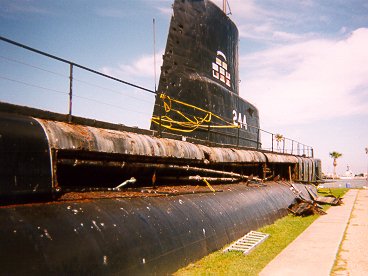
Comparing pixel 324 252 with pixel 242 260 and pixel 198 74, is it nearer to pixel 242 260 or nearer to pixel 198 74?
pixel 242 260

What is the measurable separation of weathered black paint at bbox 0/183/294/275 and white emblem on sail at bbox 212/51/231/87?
254 inches

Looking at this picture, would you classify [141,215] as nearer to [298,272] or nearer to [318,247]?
A: [298,272]

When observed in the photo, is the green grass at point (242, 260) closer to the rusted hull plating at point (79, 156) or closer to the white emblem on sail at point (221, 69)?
the rusted hull plating at point (79, 156)

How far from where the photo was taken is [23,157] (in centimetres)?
453

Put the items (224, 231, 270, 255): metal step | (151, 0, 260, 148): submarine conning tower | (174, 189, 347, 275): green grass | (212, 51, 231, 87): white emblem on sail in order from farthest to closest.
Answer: (212, 51, 231, 87): white emblem on sail, (151, 0, 260, 148): submarine conning tower, (224, 231, 270, 255): metal step, (174, 189, 347, 275): green grass

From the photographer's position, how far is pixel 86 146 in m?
5.80

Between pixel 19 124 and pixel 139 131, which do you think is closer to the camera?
pixel 19 124

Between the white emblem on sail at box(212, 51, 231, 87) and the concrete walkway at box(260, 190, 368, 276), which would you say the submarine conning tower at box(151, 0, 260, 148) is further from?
the concrete walkway at box(260, 190, 368, 276)

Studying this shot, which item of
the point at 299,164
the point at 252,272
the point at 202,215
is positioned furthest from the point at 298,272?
the point at 299,164

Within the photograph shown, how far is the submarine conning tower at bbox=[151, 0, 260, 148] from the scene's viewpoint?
39.5ft

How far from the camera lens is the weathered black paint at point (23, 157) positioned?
4312 millimetres

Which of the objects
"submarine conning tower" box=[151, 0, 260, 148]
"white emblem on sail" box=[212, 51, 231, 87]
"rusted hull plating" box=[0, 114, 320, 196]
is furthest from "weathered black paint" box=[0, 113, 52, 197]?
"white emblem on sail" box=[212, 51, 231, 87]

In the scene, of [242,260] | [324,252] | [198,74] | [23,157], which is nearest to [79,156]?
[23,157]

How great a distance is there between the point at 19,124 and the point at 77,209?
4.26ft
